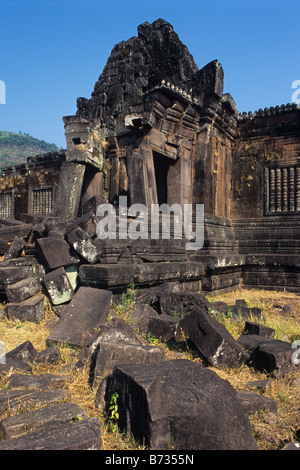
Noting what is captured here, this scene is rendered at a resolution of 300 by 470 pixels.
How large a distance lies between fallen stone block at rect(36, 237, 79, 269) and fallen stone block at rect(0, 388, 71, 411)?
2227mm

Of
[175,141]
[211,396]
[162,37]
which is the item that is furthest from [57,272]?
[162,37]

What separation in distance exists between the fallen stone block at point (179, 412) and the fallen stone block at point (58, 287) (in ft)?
7.58

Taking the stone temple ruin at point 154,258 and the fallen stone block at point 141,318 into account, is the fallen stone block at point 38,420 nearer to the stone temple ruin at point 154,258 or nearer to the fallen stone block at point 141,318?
the stone temple ruin at point 154,258

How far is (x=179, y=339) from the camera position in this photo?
368cm

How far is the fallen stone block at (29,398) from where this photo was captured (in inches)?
91.0

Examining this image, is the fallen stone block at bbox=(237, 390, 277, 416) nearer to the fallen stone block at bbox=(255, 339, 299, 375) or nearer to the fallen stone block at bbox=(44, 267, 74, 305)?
the fallen stone block at bbox=(255, 339, 299, 375)

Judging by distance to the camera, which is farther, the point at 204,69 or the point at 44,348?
the point at 204,69

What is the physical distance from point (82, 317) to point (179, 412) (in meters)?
2.11

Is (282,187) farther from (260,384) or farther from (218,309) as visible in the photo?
(260,384)

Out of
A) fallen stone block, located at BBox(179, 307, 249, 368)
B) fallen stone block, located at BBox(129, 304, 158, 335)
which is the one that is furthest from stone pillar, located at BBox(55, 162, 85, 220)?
fallen stone block, located at BBox(179, 307, 249, 368)

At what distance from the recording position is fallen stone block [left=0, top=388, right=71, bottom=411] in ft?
7.59

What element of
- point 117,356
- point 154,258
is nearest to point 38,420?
point 117,356
